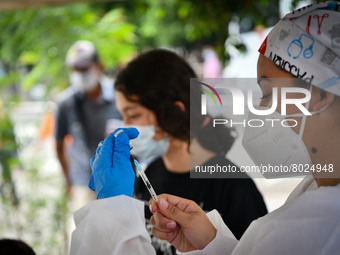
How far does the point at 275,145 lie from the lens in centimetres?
101

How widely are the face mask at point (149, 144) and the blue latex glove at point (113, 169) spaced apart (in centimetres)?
66

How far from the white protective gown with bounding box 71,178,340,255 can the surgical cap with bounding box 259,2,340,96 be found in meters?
0.25

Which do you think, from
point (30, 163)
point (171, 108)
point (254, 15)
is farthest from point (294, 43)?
point (30, 163)

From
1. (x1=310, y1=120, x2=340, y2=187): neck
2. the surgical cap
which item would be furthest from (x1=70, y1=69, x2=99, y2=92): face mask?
(x1=310, y1=120, x2=340, y2=187): neck

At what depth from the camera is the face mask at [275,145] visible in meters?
0.93

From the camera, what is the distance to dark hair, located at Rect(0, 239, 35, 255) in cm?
121

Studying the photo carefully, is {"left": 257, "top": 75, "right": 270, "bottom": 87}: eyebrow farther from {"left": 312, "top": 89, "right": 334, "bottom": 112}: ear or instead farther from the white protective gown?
the white protective gown

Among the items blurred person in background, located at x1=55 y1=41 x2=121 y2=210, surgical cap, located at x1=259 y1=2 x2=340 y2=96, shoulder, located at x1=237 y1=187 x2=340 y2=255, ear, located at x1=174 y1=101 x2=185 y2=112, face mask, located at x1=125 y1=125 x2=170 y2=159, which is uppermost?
surgical cap, located at x1=259 y1=2 x2=340 y2=96

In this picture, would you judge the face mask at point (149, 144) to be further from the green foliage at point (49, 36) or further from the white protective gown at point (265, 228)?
the green foliage at point (49, 36)

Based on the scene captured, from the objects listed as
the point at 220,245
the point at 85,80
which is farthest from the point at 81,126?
the point at 220,245

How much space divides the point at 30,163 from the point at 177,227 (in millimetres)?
2623

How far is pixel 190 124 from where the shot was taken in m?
1.58

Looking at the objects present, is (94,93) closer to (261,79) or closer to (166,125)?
(166,125)

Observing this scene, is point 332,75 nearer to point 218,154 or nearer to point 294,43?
point 294,43
